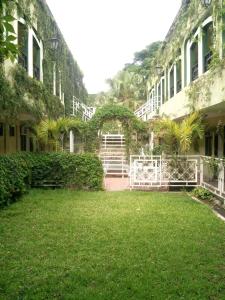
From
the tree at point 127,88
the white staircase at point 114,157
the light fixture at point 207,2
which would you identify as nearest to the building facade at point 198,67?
the light fixture at point 207,2

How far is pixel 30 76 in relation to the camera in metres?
12.5

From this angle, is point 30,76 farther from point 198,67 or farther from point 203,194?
point 203,194

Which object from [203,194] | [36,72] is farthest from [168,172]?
[36,72]

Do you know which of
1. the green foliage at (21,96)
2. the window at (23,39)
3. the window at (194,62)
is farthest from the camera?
the window at (194,62)

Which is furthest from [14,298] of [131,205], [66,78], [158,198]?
[66,78]

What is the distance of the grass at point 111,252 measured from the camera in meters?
3.97

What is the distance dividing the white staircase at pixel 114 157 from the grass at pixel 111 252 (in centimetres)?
840

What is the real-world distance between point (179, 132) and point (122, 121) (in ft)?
16.2

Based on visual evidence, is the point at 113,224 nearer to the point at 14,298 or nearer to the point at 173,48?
the point at 14,298

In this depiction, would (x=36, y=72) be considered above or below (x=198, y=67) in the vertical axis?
above

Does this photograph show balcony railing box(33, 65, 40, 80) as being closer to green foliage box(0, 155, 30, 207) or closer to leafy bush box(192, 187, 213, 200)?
green foliage box(0, 155, 30, 207)

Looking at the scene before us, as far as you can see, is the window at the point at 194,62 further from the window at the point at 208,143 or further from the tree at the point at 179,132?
the window at the point at 208,143

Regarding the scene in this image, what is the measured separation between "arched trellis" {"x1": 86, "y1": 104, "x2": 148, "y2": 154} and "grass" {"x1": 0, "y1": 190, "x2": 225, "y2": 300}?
7.28 metres

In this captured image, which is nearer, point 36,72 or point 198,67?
point 198,67
